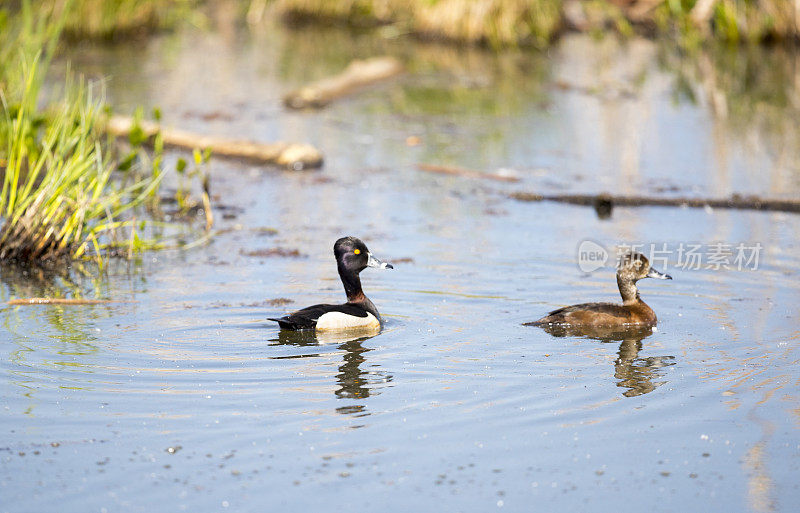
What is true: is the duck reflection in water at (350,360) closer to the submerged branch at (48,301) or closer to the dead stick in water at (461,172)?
the submerged branch at (48,301)

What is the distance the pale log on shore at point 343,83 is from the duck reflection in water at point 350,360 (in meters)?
9.16

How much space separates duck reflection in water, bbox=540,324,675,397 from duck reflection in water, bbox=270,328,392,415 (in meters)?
1.32

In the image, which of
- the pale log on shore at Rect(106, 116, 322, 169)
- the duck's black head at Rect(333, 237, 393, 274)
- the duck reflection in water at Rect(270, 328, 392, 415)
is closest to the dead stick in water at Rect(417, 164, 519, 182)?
the pale log on shore at Rect(106, 116, 322, 169)

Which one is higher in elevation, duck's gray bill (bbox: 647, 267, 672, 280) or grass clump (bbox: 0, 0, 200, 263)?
grass clump (bbox: 0, 0, 200, 263)

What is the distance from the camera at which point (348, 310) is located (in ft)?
26.1

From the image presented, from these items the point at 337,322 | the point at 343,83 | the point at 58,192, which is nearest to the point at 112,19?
the point at 343,83

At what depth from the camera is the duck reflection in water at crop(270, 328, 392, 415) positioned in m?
6.62

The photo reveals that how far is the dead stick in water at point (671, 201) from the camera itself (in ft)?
37.4

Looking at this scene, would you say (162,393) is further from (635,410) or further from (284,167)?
(284,167)

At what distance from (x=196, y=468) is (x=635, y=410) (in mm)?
2445

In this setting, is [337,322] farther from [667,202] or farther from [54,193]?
[667,202]

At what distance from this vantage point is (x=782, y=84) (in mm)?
19172

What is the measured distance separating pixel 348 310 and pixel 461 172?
17.0 ft

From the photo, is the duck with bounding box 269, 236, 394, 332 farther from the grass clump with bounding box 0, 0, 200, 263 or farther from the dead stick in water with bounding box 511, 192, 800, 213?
the dead stick in water with bounding box 511, 192, 800, 213
